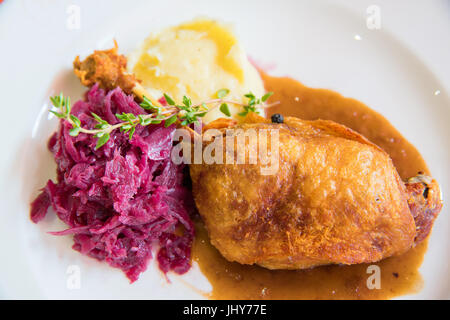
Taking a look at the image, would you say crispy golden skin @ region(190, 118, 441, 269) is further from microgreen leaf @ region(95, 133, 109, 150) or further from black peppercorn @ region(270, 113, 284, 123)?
microgreen leaf @ region(95, 133, 109, 150)

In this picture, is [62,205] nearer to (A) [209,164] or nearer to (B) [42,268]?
(B) [42,268]

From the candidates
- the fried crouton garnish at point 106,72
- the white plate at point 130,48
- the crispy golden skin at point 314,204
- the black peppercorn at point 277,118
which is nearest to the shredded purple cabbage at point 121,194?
the fried crouton garnish at point 106,72

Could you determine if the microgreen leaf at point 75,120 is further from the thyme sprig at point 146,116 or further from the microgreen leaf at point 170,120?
the microgreen leaf at point 170,120

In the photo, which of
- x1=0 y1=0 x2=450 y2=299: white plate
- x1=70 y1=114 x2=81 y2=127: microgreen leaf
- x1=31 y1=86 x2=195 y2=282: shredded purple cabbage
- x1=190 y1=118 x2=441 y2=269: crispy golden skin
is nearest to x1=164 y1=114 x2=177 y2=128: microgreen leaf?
x1=31 y1=86 x2=195 y2=282: shredded purple cabbage

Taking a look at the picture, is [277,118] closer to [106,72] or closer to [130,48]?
[106,72]
